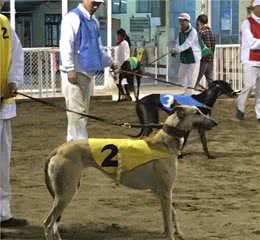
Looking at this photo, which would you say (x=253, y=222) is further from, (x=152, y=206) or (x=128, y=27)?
(x=128, y=27)

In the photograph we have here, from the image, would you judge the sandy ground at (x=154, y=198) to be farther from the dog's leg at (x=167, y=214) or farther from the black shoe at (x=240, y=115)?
the black shoe at (x=240, y=115)

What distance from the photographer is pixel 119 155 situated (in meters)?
5.63

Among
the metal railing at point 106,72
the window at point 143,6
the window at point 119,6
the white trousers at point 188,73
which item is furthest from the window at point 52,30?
the white trousers at point 188,73

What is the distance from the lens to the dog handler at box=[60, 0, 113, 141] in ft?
25.0

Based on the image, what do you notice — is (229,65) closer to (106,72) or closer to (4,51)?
(106,72)

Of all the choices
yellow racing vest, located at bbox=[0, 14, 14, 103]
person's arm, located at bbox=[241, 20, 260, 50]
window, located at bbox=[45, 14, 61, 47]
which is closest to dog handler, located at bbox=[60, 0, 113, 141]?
yellow racing vest, located at bbox=[0, 14, 14, 103]

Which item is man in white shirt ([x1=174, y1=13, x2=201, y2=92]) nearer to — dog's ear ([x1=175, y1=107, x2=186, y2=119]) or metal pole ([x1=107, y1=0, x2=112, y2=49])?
metal pole ([x1=107, y1=0, x2=112, y2=49])

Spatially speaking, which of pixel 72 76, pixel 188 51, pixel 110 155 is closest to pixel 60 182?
pixel 110 155

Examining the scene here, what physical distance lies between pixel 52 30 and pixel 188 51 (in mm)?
5552

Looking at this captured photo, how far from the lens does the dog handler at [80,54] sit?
7633 millimetres

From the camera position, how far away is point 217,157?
9695 mm

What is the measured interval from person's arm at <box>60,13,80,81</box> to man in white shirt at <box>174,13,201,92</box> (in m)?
6.46

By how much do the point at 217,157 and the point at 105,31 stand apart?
33.3ft

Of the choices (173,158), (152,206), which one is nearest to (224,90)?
(152,206)
